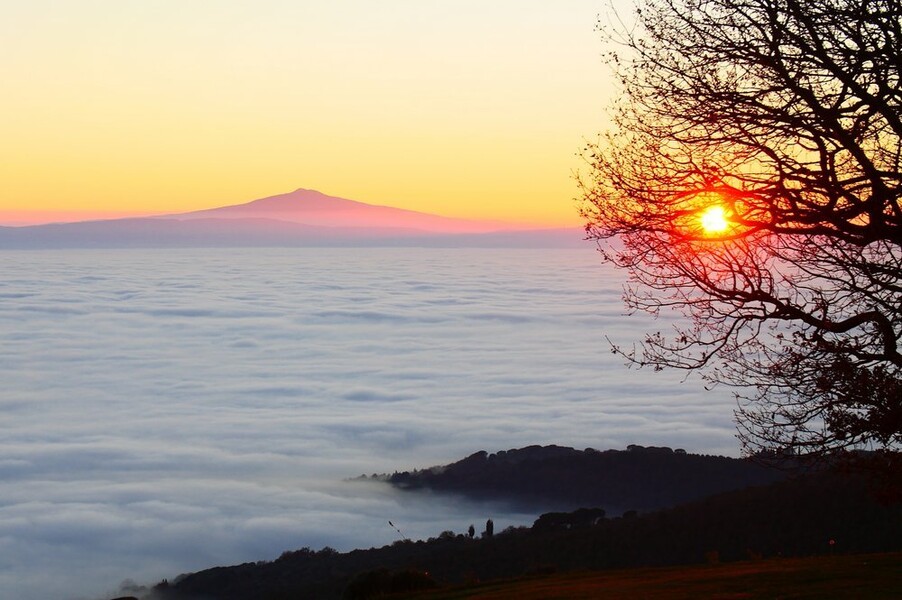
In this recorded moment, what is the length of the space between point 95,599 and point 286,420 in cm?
7407

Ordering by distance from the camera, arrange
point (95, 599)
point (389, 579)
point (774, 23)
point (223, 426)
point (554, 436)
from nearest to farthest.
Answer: point (774, 23), point (389, 579), point (95, 599), point (554, 436), point (223, 426)

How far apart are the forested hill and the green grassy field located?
2338 inches

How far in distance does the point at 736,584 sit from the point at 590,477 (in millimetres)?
77124

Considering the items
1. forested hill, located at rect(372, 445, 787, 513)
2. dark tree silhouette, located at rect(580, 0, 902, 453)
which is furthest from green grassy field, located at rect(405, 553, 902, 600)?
forested hill, located at rect(372, 445, 787, 513)

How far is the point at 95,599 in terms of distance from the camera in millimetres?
72938

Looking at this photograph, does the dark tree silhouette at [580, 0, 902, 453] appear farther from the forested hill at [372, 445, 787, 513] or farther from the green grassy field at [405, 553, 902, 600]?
the forested hill at [372, 445, 787, 513]

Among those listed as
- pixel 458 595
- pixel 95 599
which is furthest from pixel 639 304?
pixel 95 599

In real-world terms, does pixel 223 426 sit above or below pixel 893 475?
below

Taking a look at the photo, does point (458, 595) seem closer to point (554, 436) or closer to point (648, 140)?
point (648, 140)

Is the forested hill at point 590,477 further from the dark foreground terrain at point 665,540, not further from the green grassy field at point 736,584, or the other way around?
the green grassy field at point 736,584

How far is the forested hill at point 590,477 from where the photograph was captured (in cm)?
7881

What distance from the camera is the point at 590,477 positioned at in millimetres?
88875

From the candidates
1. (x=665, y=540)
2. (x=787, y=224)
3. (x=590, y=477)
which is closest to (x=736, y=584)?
(x=787, y=224)

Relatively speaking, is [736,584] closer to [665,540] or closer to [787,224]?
[787,224]
